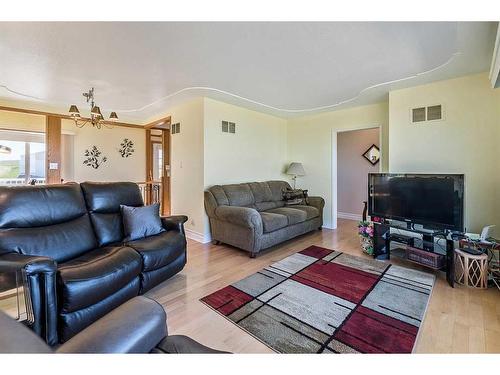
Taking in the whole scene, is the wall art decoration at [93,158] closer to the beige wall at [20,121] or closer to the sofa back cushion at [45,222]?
the beige wall at [20,121]

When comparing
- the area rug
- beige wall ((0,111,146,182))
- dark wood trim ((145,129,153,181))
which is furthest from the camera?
dark wood trim ((145,129,153,181))

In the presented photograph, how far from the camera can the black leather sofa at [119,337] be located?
0.63 m

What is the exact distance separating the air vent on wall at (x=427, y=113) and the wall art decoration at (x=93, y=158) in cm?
659

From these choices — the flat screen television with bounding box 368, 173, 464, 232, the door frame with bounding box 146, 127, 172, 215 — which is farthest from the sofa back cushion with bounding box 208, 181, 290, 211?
the door frame with bounding box 146, 127, 172, 215

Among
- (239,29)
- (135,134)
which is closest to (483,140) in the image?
(239,29)

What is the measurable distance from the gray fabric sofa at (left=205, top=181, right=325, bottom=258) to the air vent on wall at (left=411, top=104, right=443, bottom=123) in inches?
79.1

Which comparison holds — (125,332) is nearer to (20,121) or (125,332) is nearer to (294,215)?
(294,215)

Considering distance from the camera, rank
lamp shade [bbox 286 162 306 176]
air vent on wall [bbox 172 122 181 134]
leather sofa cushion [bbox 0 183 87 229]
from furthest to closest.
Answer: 1. lamp shade [bbox 286 162 306 176]
2. air vent on wall [bbox 172 122 181 134]
3. leather sofa cushion [bbox 0 183 87 229]

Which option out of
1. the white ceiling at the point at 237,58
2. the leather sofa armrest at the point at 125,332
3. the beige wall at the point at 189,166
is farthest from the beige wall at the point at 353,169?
the leather sofa armrest at the point at 125,332

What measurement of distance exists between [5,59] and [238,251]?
3.58 meters

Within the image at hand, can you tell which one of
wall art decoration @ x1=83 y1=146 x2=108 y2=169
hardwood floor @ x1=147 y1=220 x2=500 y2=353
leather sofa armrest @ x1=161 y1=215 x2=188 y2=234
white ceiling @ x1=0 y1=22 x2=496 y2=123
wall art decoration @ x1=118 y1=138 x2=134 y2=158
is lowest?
hardwood floor @ x1=147 y1=220 x2=500 y2=353

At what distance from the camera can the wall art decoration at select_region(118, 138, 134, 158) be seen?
245 inches

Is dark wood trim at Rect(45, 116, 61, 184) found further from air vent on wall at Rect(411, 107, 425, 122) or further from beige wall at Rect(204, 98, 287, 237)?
air vent on wall at Rect(411, 107, 425, 122)
